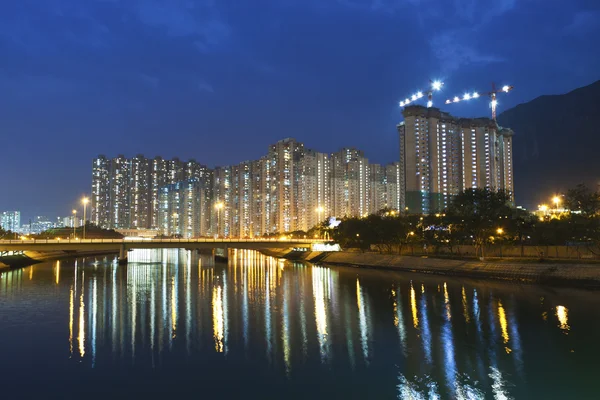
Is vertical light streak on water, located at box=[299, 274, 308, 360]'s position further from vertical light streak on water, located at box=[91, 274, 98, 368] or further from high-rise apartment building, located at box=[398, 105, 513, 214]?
high-rise apartment building, located at box=[398, 105, 513, 214]

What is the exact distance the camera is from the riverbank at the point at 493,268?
4362 centimetres

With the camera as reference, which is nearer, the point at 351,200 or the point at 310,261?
the point at 310,261

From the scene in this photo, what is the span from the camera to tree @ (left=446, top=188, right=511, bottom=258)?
61.0 m

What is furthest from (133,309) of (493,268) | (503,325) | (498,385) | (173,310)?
(493,268)

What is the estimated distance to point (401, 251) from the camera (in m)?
80.1

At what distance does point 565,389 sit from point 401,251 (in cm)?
6485

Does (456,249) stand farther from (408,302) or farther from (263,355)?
(263,355)

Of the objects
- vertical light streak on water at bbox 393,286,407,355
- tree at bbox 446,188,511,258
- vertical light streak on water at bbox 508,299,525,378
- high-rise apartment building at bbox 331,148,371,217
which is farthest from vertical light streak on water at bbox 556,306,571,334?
high-rise apartment building at bbox 331,148,371,217

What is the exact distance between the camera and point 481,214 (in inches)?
2418

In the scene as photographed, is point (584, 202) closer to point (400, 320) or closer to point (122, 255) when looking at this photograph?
point (400, 320)

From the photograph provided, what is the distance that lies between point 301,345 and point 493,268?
38719 millimetres

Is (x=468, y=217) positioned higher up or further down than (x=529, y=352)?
higher up

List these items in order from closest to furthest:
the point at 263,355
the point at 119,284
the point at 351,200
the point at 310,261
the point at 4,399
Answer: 1. the point at 4,399
2. the point at 263,355
3. the point at 119,284
4. the point at 310,261
5. the point at 351,200

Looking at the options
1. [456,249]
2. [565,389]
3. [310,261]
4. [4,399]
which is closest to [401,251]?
[456,249]
